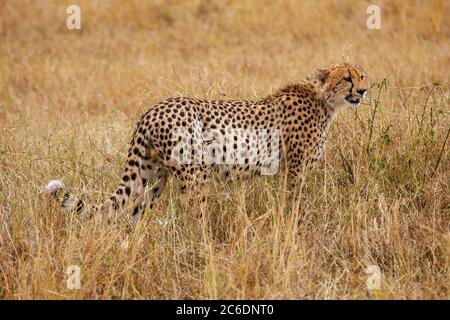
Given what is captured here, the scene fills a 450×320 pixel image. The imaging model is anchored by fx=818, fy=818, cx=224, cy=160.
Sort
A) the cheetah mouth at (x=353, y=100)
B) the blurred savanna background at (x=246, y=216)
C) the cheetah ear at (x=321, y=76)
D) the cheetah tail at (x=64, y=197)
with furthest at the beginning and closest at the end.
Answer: the cheetah ear at (x=321, y=76) → the cheetah mouth at (x=353, y=100) → the cheetah tail at (x=64, y=197) → the blurred savanna background at (x=246, y=216)

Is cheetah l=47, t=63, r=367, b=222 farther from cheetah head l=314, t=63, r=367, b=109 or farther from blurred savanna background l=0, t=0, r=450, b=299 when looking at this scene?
blurred savanna background l=0, t=0, r=450, b=299

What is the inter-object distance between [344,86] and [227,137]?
2.65 feet

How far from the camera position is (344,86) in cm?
474

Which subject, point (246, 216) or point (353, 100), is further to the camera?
point (353, 100)

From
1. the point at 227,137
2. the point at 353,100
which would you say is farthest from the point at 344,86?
the point at 227,137

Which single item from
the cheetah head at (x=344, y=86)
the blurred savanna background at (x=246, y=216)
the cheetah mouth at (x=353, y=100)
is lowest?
the blurred savanna background at (x=246, y=216)

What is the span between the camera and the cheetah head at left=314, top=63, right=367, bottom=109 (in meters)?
4.69

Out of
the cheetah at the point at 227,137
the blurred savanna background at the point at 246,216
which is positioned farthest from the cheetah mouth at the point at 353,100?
the blurred savanna background at the point at 246,216

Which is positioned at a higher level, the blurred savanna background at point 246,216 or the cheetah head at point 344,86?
the cheetah head at point 344,86

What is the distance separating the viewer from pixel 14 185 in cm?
461

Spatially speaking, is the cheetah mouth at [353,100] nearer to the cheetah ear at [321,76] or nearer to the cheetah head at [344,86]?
the cheetah head at [344,86]

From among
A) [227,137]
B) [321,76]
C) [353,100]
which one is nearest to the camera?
[227,137]

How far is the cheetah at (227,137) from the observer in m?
4.20

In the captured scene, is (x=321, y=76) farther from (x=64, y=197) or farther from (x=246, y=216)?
(x=64, y=197)
